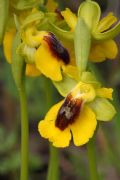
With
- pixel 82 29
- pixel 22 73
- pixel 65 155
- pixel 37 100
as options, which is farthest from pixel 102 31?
pixel 65 155

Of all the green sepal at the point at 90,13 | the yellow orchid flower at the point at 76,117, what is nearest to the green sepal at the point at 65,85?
the yellow orchid flower at the point at 76,117

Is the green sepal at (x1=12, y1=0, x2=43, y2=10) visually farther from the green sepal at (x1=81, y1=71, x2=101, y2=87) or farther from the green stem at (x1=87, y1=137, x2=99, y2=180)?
the green stem at (x1=87, y1=137, x2=99, y2=180)

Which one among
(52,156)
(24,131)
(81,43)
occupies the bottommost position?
(52,156)

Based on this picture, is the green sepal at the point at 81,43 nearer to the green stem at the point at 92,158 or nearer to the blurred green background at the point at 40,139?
the green stem at the point at 92,158

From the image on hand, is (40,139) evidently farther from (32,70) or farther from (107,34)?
(107,34)

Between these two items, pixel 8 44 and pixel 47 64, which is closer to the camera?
pixel 47 64

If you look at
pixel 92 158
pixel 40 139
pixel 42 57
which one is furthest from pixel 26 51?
pixel 40 139

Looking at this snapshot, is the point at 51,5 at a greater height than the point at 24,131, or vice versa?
the point at 51,5

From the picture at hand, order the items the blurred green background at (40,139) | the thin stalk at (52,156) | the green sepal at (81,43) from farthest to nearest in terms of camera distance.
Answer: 1. the blurred green background at (40,139)
2. the thin stalk at (52,156)
3. the green sepal at (81,43)
